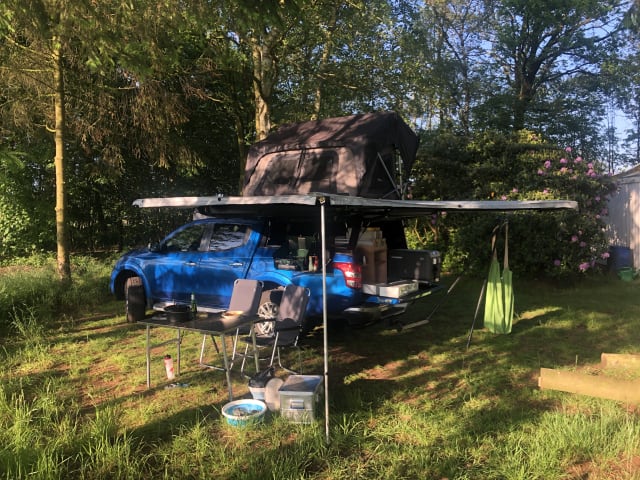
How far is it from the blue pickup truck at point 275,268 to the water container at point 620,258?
6930 millimetres

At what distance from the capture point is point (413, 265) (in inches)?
242

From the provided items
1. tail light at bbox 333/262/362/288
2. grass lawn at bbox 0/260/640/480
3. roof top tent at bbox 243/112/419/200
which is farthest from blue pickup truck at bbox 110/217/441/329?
roof top tent at bbox 243/112/419/200

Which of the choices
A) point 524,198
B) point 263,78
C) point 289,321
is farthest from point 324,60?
point 289,321

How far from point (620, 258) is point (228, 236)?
9390 mm

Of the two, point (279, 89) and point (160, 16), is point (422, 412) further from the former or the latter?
point (279, 89)

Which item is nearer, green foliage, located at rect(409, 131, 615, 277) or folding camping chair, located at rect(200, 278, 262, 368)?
folding camping chair, located at rect(200, 278, 262, 368)

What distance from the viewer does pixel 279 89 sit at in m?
14.0

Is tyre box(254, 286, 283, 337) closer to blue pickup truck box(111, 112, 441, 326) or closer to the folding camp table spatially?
blue pickup truck box(111, 112, 441, 326)

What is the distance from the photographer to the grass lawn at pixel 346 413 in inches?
119

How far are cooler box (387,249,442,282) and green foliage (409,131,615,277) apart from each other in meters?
2.98

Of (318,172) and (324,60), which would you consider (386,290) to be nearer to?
(318,172)

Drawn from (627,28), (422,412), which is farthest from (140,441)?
(627,28)

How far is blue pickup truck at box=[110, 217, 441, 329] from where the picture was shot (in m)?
5.15

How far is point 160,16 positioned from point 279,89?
8.53 m
